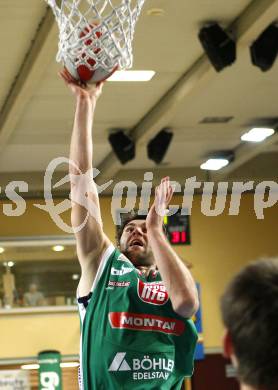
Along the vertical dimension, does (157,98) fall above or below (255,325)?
above

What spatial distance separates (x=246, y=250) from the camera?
1270 cm

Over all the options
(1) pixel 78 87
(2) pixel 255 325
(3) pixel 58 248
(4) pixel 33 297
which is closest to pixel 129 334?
(1) pixel 78 87

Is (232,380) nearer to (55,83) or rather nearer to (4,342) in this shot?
(4,342)

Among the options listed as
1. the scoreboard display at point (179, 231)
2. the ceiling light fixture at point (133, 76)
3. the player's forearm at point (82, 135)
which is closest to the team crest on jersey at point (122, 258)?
the player's forearm at point (82, 135)

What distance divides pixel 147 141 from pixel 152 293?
6.95 metres

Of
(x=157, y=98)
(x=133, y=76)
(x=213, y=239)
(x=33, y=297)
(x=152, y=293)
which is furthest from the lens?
(x=213, y=239)

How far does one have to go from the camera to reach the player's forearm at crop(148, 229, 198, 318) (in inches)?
123

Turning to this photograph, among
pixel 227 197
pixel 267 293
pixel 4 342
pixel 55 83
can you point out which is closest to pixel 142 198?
pixel 227 197

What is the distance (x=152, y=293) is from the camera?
327 centimetres

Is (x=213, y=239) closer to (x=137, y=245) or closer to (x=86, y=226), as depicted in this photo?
(x=137, y=245)

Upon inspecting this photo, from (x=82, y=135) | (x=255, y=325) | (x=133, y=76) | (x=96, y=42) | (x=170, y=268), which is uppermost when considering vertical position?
(x=133, y=76)

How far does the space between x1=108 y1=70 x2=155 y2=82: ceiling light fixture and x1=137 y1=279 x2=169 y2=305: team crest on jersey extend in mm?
4565

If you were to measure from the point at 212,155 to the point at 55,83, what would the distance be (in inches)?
154

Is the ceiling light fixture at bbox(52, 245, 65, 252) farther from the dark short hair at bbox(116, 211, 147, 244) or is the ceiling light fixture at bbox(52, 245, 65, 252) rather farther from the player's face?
the player's face
